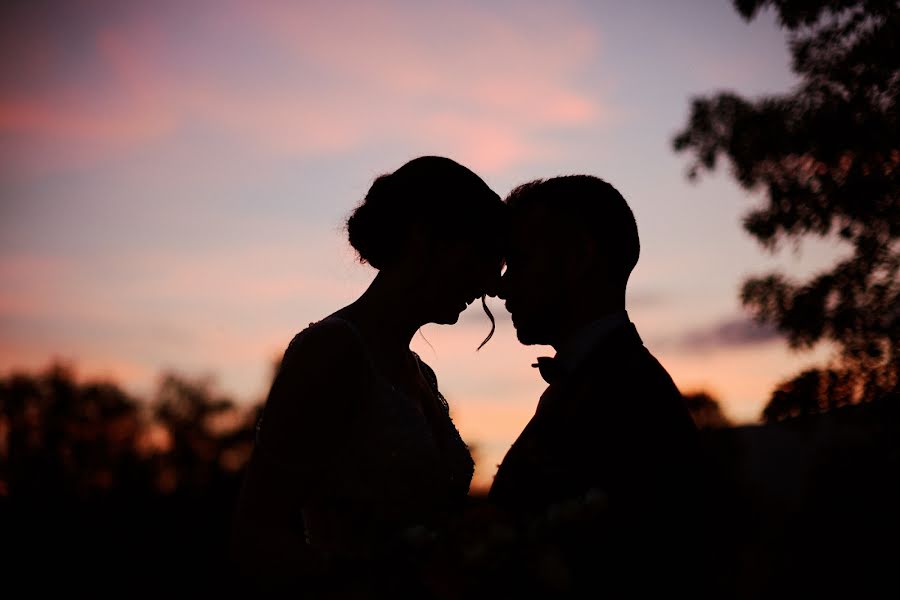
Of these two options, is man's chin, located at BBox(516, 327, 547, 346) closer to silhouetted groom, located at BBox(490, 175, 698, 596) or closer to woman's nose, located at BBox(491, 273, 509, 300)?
silhouetted groom, located at BBox(490, 175, 698, 596)

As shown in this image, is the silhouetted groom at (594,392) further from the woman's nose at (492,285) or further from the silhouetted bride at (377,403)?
the silhouetted bride at (377,403)

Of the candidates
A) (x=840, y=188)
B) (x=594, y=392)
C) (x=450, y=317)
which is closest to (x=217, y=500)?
(x=840, y=188)

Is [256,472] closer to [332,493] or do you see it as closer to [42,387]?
[332,493]

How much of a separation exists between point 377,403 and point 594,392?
4.34 feet

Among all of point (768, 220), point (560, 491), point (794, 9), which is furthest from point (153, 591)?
point (560, 491)

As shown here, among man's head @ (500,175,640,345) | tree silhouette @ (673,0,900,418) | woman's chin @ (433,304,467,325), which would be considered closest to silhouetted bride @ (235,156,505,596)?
woman's chin @ (433,304,467,325)

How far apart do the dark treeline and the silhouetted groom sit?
0.25 m

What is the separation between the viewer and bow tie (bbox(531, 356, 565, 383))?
12.5ft

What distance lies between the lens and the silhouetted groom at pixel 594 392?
3.09m

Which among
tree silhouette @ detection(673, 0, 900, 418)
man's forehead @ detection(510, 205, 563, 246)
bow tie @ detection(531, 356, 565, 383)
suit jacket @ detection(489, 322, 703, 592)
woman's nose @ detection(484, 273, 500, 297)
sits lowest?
suit jacket @ detection(489, 322, 703, 592)

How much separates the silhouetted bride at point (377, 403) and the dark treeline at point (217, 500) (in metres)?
0.44

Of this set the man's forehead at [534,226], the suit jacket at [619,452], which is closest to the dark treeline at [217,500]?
the suit jacket at [619,452]

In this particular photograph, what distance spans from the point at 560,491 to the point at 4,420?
53356 mm

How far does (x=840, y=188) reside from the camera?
1181 centimetres
